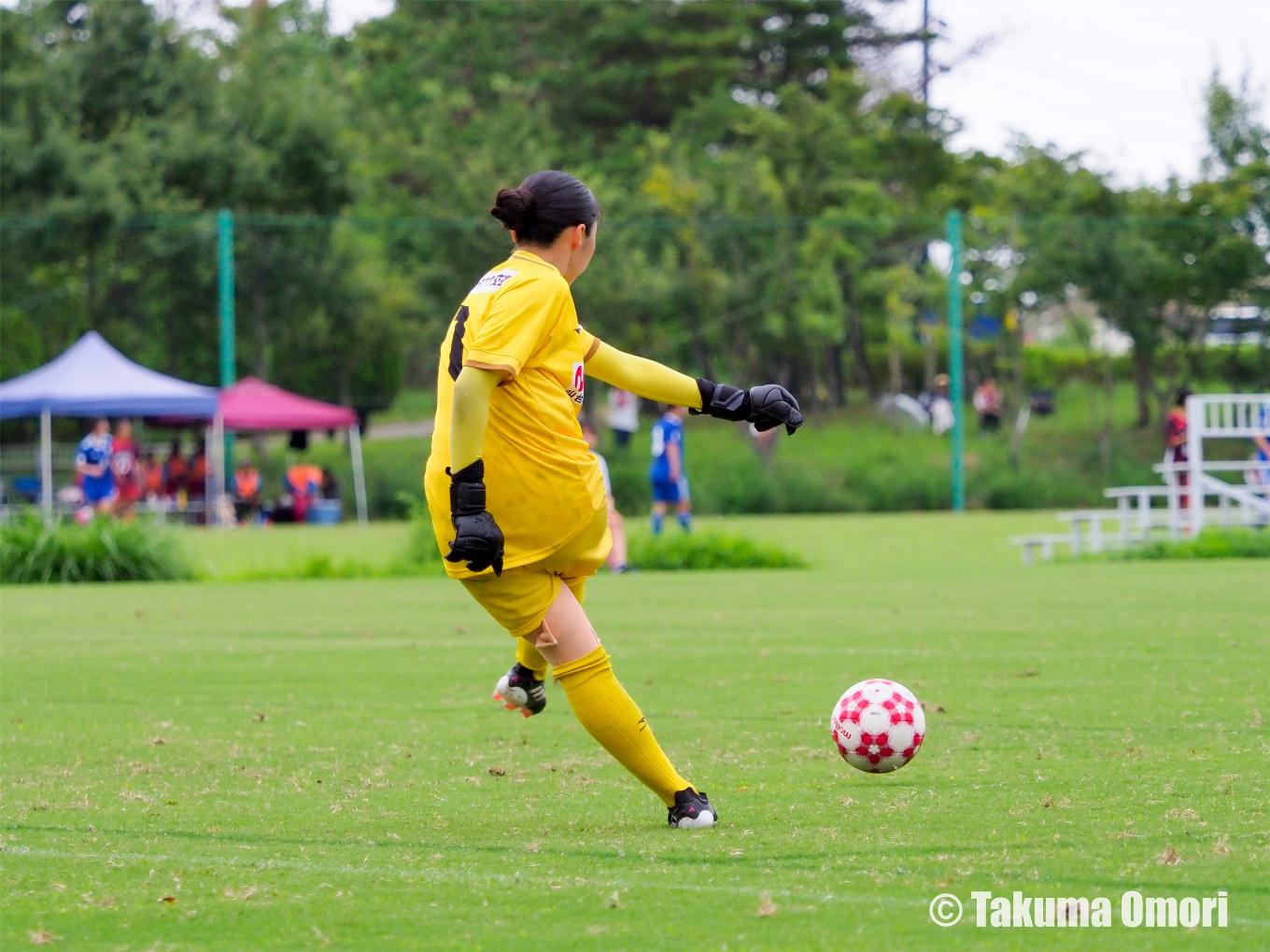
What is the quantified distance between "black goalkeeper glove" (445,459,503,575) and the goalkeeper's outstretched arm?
2.31 ft

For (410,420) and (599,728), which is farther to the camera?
(410,420)

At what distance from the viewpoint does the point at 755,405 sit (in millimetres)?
5078

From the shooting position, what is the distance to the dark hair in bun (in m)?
4.79

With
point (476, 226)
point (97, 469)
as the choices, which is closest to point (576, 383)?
point (97, 469)

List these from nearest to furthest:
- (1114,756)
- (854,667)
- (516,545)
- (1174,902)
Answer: (1174,902)
(516,545)
(1114,756)
(854,667)

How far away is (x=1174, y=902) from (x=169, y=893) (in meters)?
2.32

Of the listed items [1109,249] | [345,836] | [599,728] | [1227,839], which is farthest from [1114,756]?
[1109,249]

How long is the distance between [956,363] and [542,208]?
25.4 metres

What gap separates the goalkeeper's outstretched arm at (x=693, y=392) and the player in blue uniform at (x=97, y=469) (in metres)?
19.5

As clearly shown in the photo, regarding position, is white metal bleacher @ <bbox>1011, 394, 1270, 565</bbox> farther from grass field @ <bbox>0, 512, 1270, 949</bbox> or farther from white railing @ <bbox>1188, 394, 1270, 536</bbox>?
grass field @ <bbox>0, 512, 1270, 949</bbox>

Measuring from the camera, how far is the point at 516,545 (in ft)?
15.4

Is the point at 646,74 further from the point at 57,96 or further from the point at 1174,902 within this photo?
the point at 1174,902

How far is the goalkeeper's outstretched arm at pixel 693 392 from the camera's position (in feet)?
16.6

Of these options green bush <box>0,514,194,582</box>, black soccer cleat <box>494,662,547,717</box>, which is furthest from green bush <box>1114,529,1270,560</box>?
black soccer cleat <box>494,662,547,717</box>
